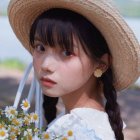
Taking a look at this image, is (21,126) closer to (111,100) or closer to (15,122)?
(15,122)

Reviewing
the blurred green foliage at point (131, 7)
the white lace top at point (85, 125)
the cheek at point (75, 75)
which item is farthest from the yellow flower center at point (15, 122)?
the blurred green foliage at point (131, 7)

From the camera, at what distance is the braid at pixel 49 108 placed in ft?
7.67

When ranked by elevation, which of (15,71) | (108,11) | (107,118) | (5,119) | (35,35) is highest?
(108,11)

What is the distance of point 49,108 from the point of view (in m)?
2.35

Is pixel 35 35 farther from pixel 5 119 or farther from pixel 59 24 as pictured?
pixel 5 119

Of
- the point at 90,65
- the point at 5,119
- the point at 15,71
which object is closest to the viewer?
the point at 5,119

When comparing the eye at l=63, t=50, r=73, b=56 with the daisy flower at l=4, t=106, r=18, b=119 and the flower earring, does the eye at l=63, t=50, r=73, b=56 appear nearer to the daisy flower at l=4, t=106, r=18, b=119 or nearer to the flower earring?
the flower earring

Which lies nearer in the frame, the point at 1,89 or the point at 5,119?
the point at 5,119

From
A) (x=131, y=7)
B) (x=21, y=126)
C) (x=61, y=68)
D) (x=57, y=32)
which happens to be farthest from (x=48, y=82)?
(x=131, y=7)

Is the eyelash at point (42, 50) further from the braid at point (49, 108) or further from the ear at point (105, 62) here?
the braid at point (49, 108)

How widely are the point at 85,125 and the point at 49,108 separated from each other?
0.52 metres

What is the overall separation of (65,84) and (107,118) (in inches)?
10.6

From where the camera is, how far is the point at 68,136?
5.39ft

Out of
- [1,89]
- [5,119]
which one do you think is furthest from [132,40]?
[1,89]
